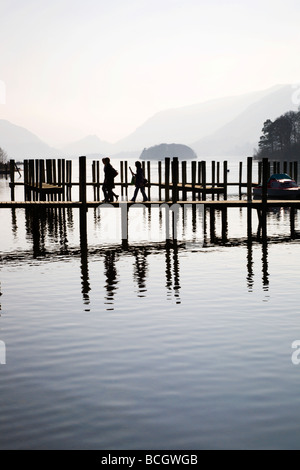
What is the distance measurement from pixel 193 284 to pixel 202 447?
31.1 ft

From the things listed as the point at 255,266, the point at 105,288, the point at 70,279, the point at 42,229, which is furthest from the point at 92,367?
the point at 42,229

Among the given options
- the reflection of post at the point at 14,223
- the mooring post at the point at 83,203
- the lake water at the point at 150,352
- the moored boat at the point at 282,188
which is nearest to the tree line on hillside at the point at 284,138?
the moored boat at the point at 282,188

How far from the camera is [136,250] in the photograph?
78.6 ft

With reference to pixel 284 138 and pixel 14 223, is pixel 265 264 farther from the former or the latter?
pixel 284 138

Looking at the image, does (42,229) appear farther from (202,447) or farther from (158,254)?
(202,447)

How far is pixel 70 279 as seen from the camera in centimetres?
1781

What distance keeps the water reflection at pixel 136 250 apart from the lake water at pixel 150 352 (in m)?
0.12

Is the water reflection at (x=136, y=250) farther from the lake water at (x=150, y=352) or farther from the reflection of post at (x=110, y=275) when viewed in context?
the lake water at (x=150, y=352)

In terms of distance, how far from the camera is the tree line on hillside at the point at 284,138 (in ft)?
508

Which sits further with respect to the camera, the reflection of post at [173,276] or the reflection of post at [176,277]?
the reflection of post at [173,276]

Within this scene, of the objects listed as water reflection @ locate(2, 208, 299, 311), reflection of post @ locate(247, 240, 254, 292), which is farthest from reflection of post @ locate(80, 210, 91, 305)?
reflection of post @ locate(247, 240, 254, 292)

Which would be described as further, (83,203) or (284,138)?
(284,138)

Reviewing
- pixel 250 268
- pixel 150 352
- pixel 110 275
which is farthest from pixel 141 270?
pixel 150 352

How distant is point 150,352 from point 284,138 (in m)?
153
